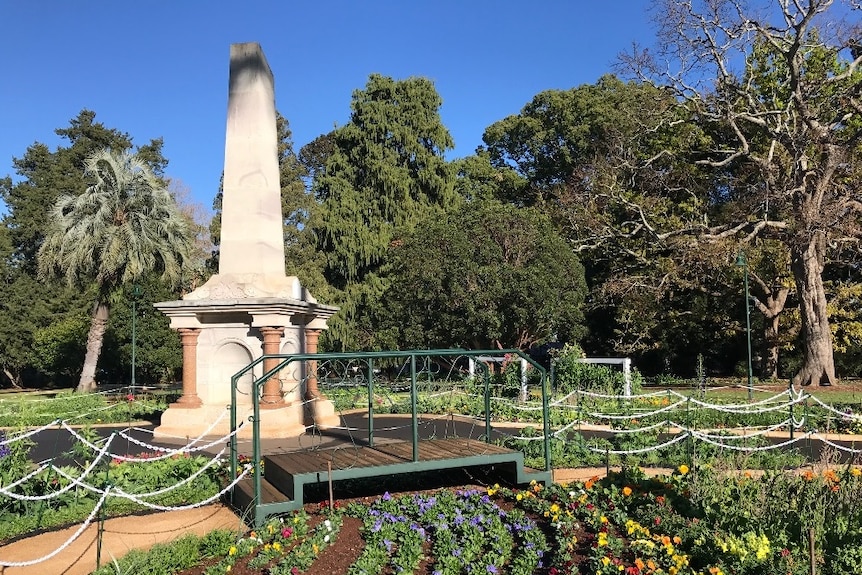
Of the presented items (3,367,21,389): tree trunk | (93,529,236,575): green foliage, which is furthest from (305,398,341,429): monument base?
(3,367,21,389): tree trunk

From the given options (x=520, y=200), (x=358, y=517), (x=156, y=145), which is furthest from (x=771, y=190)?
(x=156, y=145)

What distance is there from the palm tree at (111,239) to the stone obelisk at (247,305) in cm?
1546

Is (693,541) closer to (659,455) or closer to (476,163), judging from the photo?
(659,455)

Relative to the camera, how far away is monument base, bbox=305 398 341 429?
12.0 metres

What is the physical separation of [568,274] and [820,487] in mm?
20039

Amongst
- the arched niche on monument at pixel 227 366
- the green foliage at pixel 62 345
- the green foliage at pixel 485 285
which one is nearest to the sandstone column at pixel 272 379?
the arched niche on monument at pixel 227 366

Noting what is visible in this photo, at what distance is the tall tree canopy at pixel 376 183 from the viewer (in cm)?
3309

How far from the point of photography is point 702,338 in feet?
100

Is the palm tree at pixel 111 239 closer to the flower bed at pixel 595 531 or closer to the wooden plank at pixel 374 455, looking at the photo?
the wooden plank at pixel 374 455

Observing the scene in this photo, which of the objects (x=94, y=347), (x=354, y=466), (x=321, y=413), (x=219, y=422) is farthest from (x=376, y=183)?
(x=354, y=466)

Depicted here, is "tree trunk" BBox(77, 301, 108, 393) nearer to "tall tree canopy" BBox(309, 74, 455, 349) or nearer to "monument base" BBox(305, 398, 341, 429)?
"tall tree canopy" BBox(309, 74, 455, 349)

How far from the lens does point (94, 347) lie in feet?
88.3

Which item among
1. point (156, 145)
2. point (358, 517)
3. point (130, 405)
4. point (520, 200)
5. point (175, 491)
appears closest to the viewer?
point (358, 517)

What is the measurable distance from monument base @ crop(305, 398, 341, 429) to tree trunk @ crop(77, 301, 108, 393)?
17446 millimetres
